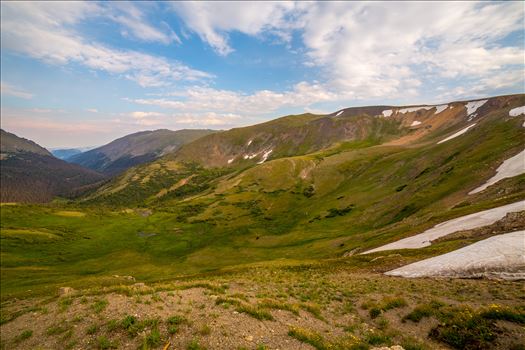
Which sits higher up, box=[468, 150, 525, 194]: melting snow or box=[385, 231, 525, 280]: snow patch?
box=[468, 150, 525, 194]: melting snow

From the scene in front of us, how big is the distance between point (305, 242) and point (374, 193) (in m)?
49.2

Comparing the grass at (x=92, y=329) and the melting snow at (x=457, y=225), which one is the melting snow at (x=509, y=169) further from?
the grass at (x=92, y=329)

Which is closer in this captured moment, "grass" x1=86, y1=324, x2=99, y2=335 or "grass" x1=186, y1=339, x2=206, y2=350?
"grass" x1=186, y1=339, x2=206, y2=350

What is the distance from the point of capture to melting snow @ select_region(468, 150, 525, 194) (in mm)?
64188

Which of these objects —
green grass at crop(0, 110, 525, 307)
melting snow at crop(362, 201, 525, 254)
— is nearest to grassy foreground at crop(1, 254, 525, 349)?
green grass at crop(0, 110, 525, 307)

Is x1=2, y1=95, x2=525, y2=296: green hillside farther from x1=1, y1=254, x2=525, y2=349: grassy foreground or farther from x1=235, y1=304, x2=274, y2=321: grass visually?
x1=235, y1=304, x2=274, y2=321: grass

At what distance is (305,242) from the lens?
101312 millimetres

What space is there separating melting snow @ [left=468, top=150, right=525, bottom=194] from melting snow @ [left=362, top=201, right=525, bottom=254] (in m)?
24.6

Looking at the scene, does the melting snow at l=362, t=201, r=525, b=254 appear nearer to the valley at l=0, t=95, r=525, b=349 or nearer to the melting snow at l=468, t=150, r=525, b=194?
the valley at l=0, t=95, r=525, b=349

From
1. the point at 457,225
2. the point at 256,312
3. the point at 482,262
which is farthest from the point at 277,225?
the point at 256,312

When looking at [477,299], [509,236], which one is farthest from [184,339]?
[509,236]

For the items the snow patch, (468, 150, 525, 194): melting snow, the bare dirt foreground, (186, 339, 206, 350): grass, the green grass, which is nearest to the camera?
(186, 339, 206, 350): grass

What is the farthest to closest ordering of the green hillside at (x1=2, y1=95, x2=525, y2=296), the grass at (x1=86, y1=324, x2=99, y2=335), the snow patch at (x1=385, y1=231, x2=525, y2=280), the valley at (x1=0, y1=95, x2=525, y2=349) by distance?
the green hillside at (x1=2, y1=95, x2=525, y2=296)
the snow patch at (x1=385, y1=231, x2=525, y2=280)
the grass at (x1=86, y1=324, x2=99, y2=335)
the valley at (x1=0, y1=95, x2=525, y2=349)

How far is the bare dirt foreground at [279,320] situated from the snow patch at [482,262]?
7.32ft
